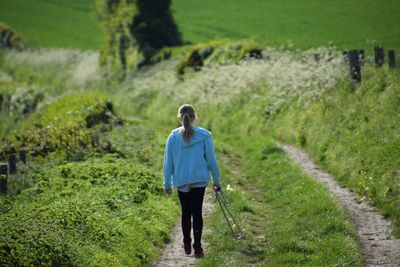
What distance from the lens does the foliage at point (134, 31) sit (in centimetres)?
5022

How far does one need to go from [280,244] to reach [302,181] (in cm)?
505

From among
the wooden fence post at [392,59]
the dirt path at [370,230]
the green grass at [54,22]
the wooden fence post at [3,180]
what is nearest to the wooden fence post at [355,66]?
the wooden fence post at [392,59]

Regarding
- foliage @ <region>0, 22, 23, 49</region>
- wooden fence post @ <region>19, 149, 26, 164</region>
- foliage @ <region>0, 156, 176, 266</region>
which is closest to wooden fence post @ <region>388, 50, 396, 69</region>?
foliage @ <region>0, 156, 176, 266</region>

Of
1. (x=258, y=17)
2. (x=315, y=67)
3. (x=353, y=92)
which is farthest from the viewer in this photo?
(x=258, y=17)

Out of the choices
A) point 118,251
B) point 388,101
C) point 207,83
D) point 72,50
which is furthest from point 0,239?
point 72,50

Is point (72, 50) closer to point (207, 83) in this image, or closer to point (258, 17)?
point (258, 17)

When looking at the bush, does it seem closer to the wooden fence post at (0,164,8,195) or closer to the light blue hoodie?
the wooden fence post at (0,164,8,195)

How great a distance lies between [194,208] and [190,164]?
76cm

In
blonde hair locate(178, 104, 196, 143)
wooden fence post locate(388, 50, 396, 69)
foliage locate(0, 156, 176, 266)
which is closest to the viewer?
foliage locate(0, 156, 176, 266)

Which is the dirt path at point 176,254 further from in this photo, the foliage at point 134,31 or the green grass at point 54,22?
the green grass at point 54,22

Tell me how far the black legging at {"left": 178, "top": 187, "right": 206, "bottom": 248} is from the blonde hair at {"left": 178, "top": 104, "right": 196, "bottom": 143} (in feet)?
2.97

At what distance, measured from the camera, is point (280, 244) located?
Result: 1162 centimetres

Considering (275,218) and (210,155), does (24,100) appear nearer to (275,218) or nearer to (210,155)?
Result: (275,218)

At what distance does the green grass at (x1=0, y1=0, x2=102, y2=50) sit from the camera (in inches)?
2844
